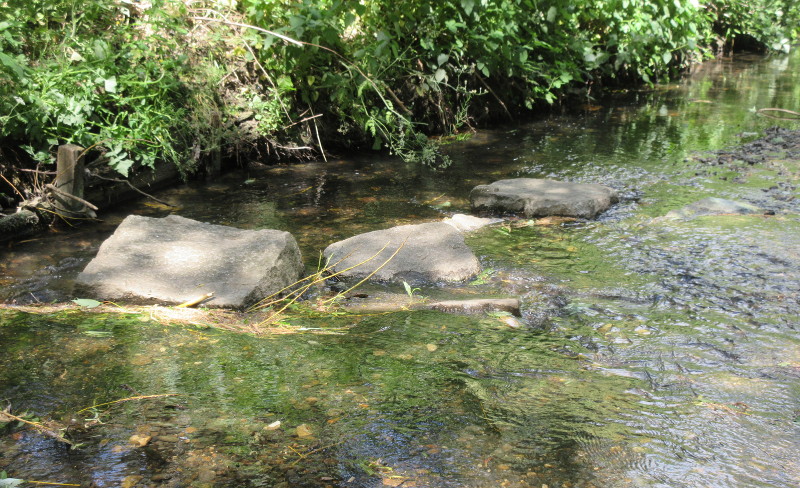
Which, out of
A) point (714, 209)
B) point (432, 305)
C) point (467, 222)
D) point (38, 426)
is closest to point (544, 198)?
point (467, 222)

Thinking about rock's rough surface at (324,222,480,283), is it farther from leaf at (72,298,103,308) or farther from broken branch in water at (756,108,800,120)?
broken branch in water at (756,108,800,120)

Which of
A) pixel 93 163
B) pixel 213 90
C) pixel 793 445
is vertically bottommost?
pixel 793 445

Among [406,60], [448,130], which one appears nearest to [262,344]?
[406,60]

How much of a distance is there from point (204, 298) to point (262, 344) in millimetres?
505

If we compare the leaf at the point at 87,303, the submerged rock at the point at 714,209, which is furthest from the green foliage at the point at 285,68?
the submerged rock at the point at 714,209

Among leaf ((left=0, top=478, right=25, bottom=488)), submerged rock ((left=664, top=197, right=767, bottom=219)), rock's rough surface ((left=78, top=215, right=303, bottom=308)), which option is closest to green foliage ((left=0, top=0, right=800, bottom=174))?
rock's rough surface ((left=78, top=215, right=303, bottom=308))

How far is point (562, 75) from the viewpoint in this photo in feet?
26.4

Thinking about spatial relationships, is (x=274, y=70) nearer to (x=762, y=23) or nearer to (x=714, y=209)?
(x=714, y=209)

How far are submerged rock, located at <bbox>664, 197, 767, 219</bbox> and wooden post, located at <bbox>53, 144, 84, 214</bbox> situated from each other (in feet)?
12.7

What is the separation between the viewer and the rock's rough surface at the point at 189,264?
3.36 m

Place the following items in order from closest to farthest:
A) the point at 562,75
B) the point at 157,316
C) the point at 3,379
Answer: the point at 3,379 < the point at 157,316 < the point at 562,75

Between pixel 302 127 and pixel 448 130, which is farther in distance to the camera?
pixel 448 130

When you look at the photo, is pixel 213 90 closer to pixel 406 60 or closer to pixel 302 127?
pixel 302 127

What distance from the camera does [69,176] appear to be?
4551 mm
